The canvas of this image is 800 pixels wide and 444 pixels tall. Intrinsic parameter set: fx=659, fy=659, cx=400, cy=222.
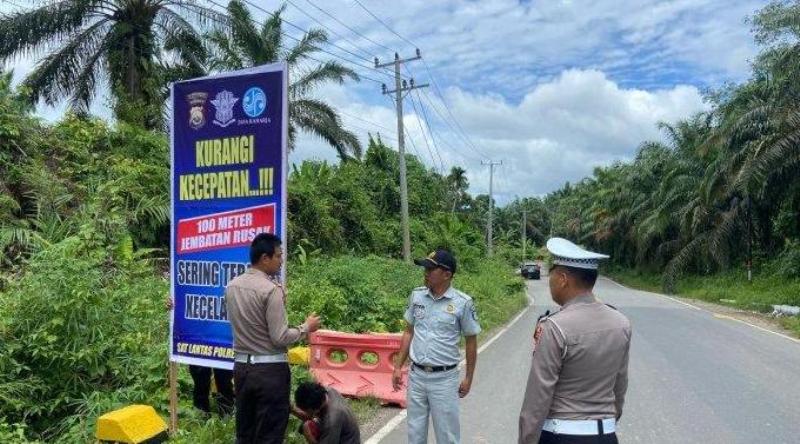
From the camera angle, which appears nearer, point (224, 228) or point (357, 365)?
point (224, 228)

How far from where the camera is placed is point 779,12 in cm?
2000

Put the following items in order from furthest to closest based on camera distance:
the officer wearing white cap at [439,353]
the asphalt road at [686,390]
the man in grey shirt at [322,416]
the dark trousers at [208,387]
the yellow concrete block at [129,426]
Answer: the asphalt road at [686,390] < the dark trousers at [208,387] < the yellow concrete block at [129,426] < the officer wearing white cap at [439,353] < the man in grey shirt at [322,416]

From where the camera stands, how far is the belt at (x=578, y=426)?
2.88m

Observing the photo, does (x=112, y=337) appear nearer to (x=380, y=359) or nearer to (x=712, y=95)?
(x=380, y=359)

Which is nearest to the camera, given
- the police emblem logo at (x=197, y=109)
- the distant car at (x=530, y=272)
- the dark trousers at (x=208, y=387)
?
the police emblem logo at (x=197, y=109)

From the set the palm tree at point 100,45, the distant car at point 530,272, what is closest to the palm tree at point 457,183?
the distant car at point 530,272

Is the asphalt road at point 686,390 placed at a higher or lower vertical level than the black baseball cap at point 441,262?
lower

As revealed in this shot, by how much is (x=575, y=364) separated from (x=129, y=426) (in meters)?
3.48

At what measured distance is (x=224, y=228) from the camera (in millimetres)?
5340

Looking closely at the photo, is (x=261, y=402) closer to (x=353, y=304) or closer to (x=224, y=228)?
(x=224, y=228)

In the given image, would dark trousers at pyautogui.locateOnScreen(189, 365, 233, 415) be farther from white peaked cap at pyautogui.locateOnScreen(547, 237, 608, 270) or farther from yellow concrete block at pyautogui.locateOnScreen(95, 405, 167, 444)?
white peaked cap at pyautogui.locateOnScreen(547, 237, 608, 270)

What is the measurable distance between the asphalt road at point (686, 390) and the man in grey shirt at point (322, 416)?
171cm

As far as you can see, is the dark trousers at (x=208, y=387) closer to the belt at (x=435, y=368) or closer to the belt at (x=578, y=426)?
the belt at (x=435, y=368)

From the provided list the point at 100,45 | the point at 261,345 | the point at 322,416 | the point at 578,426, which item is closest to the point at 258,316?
the point at 261,345
